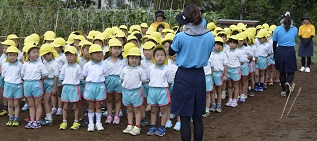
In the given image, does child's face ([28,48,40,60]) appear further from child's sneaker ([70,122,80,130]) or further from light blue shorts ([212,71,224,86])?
light blue shorts ([212,71,224,86])

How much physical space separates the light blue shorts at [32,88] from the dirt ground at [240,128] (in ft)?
1.81

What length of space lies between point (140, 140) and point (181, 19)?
6.74 ft

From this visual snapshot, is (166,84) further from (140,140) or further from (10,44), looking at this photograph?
(10,44)

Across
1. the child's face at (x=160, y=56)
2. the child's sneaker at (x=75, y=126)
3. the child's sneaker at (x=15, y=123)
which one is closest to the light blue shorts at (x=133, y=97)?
the child's face at (x=160, y=56)

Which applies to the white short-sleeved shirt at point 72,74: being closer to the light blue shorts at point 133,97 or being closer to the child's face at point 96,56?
the child's face at point 96,56

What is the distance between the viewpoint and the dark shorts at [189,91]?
595 centimetres

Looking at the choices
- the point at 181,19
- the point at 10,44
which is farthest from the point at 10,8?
the point at 181,19

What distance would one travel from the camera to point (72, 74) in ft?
24.5

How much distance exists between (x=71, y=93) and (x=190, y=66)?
2350 millimetres

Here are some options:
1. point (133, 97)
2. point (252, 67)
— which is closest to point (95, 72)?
point (133, 97)

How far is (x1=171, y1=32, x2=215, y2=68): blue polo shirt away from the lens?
5844 mm

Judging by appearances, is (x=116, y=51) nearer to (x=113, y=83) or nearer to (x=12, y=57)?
(x=113, y=83)

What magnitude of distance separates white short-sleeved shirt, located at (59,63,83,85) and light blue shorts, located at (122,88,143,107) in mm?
733

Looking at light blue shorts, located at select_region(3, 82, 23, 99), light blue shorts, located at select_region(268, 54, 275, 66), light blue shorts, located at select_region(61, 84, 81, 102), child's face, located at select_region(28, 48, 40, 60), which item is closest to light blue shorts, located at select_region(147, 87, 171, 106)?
light blue shorts, located at select_region(61, 84, 81, 102)
